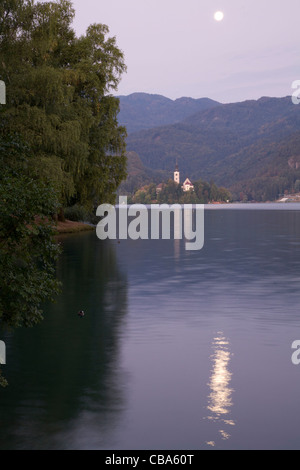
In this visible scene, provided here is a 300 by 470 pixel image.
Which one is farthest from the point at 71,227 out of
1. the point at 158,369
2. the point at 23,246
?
the point at 23,246

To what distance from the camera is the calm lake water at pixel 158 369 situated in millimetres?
10219

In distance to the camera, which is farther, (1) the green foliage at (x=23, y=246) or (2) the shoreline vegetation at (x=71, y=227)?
(2) the shoreline vegetation at (x=71, y=227)

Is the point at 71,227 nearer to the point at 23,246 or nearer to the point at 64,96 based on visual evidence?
the point at 64,96

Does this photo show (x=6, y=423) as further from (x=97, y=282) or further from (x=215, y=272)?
(x=215, y=272)

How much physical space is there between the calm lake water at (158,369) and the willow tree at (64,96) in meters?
13.4

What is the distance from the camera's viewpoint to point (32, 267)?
12.1 metres

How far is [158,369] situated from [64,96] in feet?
123

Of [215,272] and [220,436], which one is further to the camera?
[215,272]

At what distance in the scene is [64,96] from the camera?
49.0m

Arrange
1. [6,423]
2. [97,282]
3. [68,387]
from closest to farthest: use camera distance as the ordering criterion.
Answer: [6,423] → [68,387] → [97,282]

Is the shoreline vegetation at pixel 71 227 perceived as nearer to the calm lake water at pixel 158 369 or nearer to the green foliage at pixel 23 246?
the calm lake water at pixel 158 369

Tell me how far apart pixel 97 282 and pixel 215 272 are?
6.22 metres

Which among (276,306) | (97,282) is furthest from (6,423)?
(97,282)

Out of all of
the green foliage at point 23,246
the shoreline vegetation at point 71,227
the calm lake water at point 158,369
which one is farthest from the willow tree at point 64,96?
the green foliage at point 23,246
